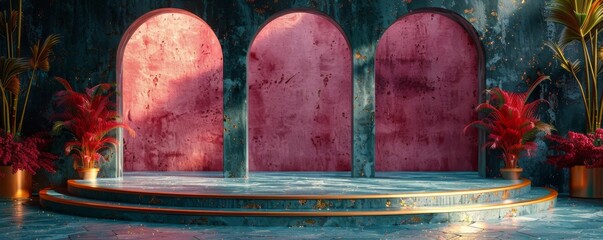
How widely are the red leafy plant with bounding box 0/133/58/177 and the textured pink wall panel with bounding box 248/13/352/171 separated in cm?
420

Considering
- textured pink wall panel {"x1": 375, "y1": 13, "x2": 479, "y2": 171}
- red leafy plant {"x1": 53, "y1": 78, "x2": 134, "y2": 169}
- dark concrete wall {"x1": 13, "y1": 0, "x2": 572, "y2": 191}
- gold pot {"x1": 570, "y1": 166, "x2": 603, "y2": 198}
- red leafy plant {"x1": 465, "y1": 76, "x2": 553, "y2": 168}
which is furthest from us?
textured pink wall panel {"x1": 375, "y1": 13, "x2": 479, "y2": 171}

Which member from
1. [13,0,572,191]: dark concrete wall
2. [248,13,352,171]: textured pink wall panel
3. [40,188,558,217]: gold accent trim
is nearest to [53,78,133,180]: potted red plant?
[13,0,572,191]: dark concrete wall

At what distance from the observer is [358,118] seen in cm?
1191

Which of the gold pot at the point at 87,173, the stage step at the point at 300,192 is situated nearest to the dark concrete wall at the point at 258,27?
the gold pot at the point at 87,173

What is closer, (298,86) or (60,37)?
(60,37)

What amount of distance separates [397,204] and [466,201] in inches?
35.3

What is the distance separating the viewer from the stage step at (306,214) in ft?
26.9

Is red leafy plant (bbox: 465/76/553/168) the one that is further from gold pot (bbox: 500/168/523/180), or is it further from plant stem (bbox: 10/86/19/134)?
plant stem (bbox: 10/86/19/134)

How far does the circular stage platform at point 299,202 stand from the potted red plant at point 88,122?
101 cm

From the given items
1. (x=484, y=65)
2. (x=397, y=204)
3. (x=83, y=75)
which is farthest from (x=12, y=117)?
(x=484, y=65)

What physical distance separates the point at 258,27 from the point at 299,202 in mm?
4048

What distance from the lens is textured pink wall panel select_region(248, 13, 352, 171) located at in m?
14.4

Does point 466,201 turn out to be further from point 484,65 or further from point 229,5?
point 229,5

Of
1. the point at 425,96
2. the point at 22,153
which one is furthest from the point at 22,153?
the point at 425,96
